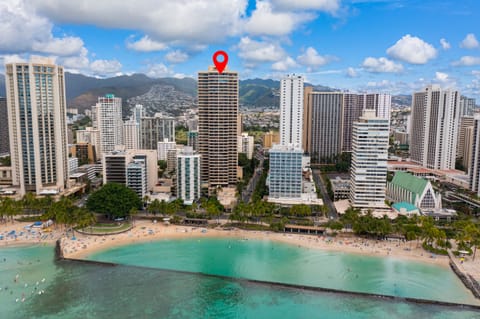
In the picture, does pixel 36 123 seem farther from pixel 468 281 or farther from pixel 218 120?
pixel 468 281

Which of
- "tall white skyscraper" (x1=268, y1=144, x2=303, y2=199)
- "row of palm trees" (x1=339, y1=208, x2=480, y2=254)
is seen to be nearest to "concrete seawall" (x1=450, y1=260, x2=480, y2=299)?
"row of palm trees" (x1=339, y1=208, x2=480, y2=254)

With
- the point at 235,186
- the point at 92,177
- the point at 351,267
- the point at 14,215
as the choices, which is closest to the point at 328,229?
the point at 351,267

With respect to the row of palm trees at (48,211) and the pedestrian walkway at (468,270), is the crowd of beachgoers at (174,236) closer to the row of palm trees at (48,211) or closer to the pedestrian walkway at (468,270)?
the pedestrian walkway at (468,270)

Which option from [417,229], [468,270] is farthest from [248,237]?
[468,270]

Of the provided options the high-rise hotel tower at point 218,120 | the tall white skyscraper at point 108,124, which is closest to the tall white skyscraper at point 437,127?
the high-rise hotel tower at point 218,120

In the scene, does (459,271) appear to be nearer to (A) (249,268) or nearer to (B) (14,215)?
(A) (249,268)

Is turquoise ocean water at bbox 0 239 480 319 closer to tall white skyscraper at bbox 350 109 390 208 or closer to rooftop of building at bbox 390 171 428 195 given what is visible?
tall white skyscraper at bbox 350 109 390 208
